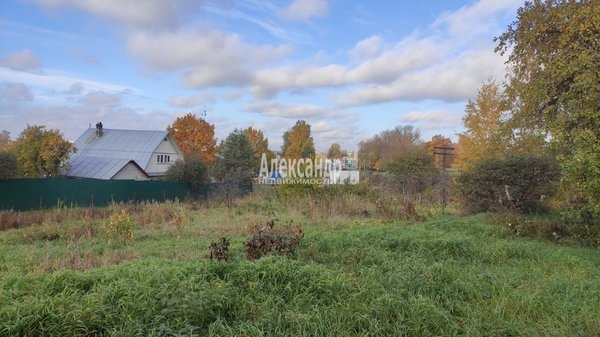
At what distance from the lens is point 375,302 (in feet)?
11.9

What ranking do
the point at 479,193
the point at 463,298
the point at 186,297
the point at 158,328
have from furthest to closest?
the point at 479,193 → the point at 463,298 → the point at 186,297 → the point at 158,328

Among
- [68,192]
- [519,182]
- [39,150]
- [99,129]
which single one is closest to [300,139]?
[99,129]

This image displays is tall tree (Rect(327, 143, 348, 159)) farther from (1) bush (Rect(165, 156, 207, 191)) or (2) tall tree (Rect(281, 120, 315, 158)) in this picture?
→ (1) bush (Rect(165, 156, 207, 191))

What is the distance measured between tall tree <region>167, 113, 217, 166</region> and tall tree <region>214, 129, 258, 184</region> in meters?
9.39

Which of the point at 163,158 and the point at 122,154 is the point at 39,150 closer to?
the point at 122,154

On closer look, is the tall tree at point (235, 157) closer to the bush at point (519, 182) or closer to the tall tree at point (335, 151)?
the bush at point (519, 182)

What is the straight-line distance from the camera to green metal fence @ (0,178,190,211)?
1712cm

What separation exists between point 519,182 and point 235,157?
20906mm

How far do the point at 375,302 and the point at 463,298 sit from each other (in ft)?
3.54

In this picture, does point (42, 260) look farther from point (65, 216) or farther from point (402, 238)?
point (65, 216)

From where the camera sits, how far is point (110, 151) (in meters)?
32.4

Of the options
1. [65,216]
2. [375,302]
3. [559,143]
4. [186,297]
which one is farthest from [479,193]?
[65,216]

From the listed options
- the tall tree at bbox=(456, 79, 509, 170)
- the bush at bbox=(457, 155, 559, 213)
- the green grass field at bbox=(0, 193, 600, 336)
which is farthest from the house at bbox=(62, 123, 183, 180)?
the green grass field at bbox=(0, 193, 600, 336)

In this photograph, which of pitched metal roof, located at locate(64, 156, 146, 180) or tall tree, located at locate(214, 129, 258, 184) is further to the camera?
pitched metal roof, located at locate(64, 156, 146, 180)
